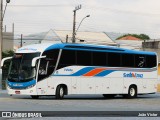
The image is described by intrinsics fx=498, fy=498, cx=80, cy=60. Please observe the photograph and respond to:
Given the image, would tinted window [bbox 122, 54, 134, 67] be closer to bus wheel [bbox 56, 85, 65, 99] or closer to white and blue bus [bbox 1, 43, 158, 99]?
white and blue bus [bbox 1, 43, 158, 99]

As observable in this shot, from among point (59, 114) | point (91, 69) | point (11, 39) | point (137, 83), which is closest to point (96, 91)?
point (91, 69)

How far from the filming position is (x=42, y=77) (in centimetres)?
2805

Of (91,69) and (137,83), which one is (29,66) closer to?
(91,69)

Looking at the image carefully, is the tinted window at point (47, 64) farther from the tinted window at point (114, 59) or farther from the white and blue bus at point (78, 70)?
the tinted window at point (114, 59)

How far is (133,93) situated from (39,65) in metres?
8.43

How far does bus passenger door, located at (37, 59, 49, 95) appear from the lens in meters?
27.9

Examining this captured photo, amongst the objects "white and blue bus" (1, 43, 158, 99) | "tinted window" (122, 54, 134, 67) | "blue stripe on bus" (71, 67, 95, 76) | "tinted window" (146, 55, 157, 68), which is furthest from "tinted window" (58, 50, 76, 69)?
"tinted window" (146, 55, 157, 68)

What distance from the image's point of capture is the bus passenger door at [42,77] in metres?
27.9

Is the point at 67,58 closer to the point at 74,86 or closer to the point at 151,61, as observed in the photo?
the point at 74,86

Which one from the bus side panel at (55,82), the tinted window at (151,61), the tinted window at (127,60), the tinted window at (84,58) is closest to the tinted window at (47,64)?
the bus side panel at (55,82)

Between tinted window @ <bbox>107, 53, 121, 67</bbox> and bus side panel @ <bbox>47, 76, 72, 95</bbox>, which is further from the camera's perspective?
tinted window @ <bbox>107, 53, 121, 67</bbox>

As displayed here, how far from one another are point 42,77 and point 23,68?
119cm

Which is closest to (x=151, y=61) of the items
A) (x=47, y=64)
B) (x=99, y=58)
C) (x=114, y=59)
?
(x=114, y=59)

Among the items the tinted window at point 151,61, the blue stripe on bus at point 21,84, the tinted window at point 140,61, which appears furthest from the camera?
the tinted window at point 151,61
